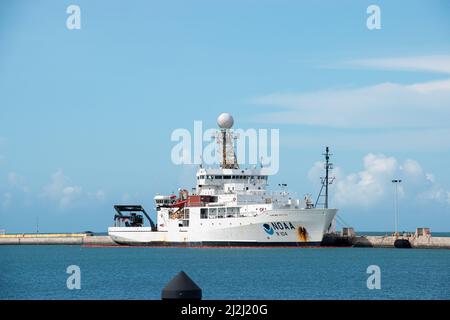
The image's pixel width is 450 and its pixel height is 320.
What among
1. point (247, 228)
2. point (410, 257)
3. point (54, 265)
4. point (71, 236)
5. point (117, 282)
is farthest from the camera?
point (71, 236)

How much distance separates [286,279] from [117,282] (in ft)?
34.1

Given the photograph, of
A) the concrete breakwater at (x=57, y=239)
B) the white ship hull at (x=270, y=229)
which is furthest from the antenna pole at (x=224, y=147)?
the concrete breakwater at (x=57, y=239)

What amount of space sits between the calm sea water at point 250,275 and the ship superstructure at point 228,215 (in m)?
1.81

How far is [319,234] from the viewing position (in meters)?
90.6

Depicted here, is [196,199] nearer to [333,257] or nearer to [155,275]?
[333,257]

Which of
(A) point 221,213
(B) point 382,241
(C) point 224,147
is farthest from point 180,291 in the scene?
(B) point 382,241

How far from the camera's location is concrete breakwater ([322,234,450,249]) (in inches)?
3832

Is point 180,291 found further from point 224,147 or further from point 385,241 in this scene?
point 385,241

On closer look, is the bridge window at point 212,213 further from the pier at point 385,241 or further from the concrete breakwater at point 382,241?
the concrete breakwater at point 382,241

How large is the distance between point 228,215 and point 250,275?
32.4 metres

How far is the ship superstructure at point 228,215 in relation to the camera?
89.6m

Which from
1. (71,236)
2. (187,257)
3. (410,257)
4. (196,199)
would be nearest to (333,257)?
(410,257)

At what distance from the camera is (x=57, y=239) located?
148 m

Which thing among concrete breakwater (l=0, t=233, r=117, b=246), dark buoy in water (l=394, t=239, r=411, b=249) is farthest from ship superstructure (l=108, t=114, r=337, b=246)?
concrete breakwater (l=0, t=233, r=117, b=246)
